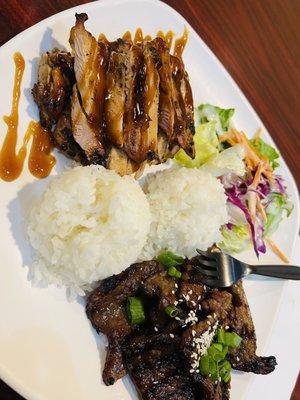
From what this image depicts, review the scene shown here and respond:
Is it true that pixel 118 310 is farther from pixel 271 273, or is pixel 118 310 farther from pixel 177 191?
pixel 271 273

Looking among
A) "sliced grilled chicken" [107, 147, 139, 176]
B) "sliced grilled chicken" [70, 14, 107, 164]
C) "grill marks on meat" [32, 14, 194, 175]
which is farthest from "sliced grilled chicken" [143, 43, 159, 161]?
"sliced grilled chicken" [70, 14, 107, 164]

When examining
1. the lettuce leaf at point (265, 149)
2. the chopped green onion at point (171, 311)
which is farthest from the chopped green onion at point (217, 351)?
the lettuce leaf at point (265, 149)

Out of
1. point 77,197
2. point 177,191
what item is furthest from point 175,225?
point 77,197

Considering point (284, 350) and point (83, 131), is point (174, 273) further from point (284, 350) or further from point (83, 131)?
point (284, 350)

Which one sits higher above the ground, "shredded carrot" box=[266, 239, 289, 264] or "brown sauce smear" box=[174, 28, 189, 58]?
"brown sauce smear" box=[174, 28, 189, 58]

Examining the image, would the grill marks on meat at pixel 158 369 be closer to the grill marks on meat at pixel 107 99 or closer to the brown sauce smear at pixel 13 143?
the grill marks on meat at pixel 107 99

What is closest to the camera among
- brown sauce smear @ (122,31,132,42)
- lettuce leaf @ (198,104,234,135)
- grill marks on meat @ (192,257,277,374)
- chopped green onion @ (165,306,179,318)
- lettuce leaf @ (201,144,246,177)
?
chopped green onion @ (165,306,179,318)

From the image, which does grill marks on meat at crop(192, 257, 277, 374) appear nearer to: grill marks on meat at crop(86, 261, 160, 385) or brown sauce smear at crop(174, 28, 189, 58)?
grill marks on meat at crop(86, 261, 160, 385)
